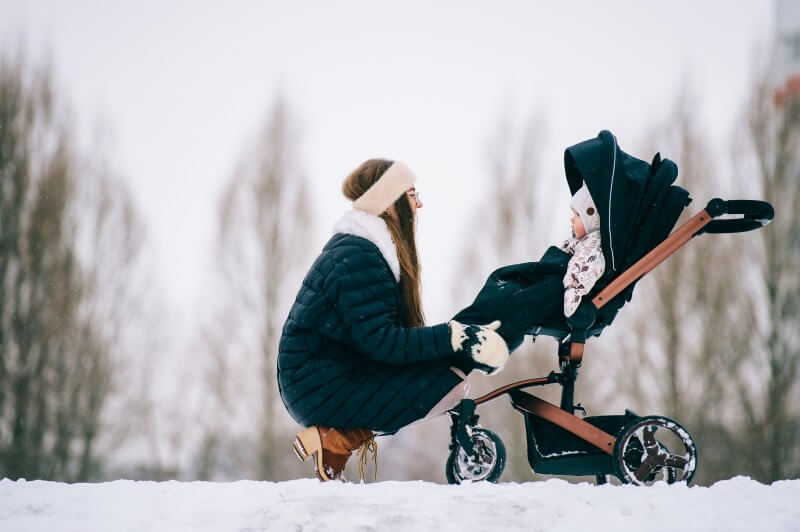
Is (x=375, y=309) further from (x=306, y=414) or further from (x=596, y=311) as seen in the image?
(x=596, y=311)

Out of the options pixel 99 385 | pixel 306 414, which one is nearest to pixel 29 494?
pixel 306 414

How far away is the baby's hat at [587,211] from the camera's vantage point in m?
4.02

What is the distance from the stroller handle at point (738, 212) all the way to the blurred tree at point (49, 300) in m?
11.0

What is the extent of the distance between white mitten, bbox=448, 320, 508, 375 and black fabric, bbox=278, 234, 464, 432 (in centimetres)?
5

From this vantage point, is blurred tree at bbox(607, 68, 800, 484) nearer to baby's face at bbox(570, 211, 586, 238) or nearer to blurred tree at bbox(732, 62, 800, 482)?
blurred tree at bbox(732, 62, 800, 482)

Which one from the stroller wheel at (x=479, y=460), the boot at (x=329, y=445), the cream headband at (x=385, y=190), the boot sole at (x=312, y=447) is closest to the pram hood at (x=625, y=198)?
the cream headband at (x=385, y=190)

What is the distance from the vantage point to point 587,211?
403 centimetres

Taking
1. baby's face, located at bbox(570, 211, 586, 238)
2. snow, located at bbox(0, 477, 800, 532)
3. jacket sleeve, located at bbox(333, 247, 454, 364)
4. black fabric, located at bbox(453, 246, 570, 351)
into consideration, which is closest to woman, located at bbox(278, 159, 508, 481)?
jacket sleeve, located at bbox(333, 247, 454, 364)

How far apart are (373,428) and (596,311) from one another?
123cm

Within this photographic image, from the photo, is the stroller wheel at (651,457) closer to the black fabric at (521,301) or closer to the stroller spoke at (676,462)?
the stroller spoke at (676,462)

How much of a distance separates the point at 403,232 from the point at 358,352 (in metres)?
0.68

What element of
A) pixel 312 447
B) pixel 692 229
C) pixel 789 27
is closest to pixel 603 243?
pixel 692 229

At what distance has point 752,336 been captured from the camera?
12.7 m

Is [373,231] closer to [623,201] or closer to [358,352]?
[358,352]
